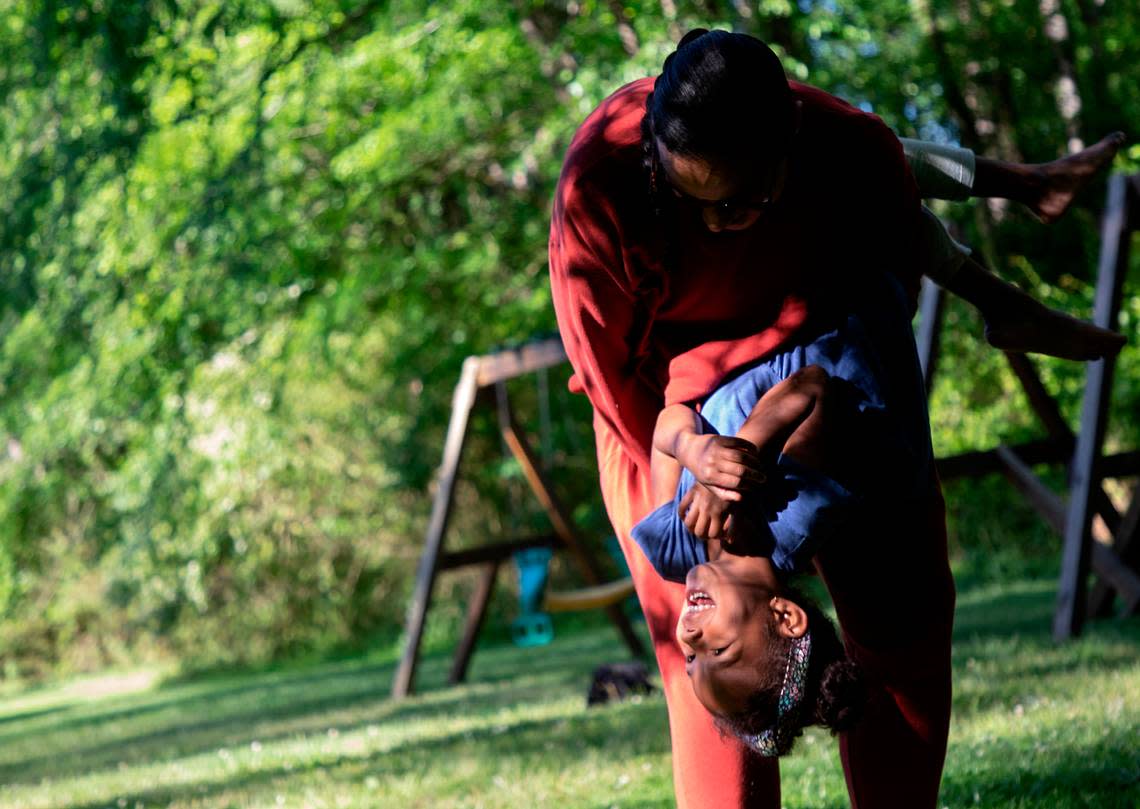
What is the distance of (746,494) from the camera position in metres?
2.20

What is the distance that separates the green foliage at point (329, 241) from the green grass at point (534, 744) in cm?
334

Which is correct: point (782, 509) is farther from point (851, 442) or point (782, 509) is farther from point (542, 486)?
point (542, 486)

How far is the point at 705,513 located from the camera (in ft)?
7.29

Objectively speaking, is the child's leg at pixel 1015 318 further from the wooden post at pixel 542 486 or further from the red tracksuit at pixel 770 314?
the wooden post at pixel 542 486

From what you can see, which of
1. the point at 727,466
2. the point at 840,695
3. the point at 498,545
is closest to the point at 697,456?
the point at 727,466

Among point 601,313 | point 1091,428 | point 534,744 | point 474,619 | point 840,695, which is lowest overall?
point 474,619

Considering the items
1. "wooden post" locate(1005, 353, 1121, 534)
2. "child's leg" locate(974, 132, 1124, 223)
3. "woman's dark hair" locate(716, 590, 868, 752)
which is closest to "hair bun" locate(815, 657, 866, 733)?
"woman's dark hair" locate(716, 590, 868, 752)

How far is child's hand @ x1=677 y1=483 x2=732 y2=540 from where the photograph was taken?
220cm

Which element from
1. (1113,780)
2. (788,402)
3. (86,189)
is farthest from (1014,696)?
(86,189)

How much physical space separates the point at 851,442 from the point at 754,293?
33 centimetres

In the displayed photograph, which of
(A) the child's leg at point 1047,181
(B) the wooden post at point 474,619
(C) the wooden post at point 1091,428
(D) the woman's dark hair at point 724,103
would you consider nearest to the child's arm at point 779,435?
(D) the woman's dark hair at point 724,103

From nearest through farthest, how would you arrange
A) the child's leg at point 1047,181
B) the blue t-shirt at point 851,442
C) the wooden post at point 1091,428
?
1. the blue t-shirt at point 851,442
2. the child's leg at point 1047,181
3. the wooden post at point 1091,428

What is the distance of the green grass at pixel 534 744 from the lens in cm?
408

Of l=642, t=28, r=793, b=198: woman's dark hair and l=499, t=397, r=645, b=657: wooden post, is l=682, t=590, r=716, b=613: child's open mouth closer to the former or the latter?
l=642, t=28, r=793, b=198: woman's dark hair
